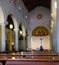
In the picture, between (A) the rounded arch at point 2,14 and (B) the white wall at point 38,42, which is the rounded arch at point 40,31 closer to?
(B) the white wall at point 38,42

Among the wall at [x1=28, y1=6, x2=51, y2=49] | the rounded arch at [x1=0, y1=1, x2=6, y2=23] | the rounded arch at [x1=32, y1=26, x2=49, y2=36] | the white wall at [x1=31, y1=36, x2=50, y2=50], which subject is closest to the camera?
the rounded arch at [x1=0, y1=1, x2=6, y2=23]

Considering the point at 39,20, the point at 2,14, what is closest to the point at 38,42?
the point at 39,20

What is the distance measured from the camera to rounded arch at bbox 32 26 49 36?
107ft

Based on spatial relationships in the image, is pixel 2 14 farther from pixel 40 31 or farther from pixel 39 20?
pixel 40 31

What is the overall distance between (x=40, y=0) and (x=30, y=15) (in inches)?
195

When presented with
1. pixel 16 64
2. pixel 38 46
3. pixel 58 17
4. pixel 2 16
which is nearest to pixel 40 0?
pixel 38 46

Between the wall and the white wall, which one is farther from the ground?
the wall

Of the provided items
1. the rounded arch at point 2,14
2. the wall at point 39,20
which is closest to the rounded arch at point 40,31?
the wall at point 39,20

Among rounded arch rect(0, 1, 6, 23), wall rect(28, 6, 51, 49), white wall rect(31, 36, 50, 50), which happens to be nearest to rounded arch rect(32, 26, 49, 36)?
white wall rect(31, 36, 50, 50)

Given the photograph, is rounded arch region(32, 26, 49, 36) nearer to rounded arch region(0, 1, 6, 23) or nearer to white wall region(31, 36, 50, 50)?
white wall region(31, 36, 50, 50)

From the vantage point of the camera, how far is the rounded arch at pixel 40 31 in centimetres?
3266

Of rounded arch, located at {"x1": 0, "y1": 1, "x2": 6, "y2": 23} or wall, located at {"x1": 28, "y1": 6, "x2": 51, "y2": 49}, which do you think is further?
wall, located at {"x1": 28, "y1": 6, "x2": 51, "y2": 49}

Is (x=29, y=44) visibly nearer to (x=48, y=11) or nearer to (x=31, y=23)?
(x=31, y=23)

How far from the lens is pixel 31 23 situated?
103ft
